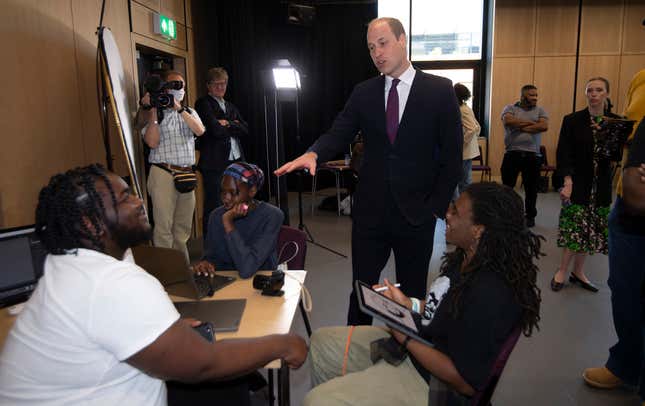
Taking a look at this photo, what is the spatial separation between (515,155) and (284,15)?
14.0 ft

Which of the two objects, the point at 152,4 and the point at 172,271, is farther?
the point at 152,4

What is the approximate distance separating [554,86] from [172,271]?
8.43 m

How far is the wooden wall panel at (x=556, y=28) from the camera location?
8.42 m

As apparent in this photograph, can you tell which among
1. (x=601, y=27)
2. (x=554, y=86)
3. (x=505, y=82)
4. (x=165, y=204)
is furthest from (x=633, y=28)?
(x=165, y=204)

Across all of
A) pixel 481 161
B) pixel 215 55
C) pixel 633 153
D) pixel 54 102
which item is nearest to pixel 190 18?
pixel 215 55

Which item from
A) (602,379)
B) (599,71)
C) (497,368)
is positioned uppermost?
(599,71)

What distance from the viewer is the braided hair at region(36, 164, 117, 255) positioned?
1.08 metres

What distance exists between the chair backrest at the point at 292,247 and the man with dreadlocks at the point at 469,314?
84cm

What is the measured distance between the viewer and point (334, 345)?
1.76 metres

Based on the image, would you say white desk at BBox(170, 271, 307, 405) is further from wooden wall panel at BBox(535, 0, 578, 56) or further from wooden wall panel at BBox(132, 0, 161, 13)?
wooden wall panel at BBox(535, 0, 578, 56)

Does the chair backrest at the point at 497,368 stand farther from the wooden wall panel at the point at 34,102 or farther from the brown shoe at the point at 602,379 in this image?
the wooden wall panel at the point at 34,102

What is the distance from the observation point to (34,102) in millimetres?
2936

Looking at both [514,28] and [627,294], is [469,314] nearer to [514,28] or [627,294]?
[627,294]

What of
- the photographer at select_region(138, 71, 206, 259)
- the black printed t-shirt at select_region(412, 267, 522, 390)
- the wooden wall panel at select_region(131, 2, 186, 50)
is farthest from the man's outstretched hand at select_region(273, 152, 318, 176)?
the wooden wall panel at select_region(131, 2, 186, 50)
